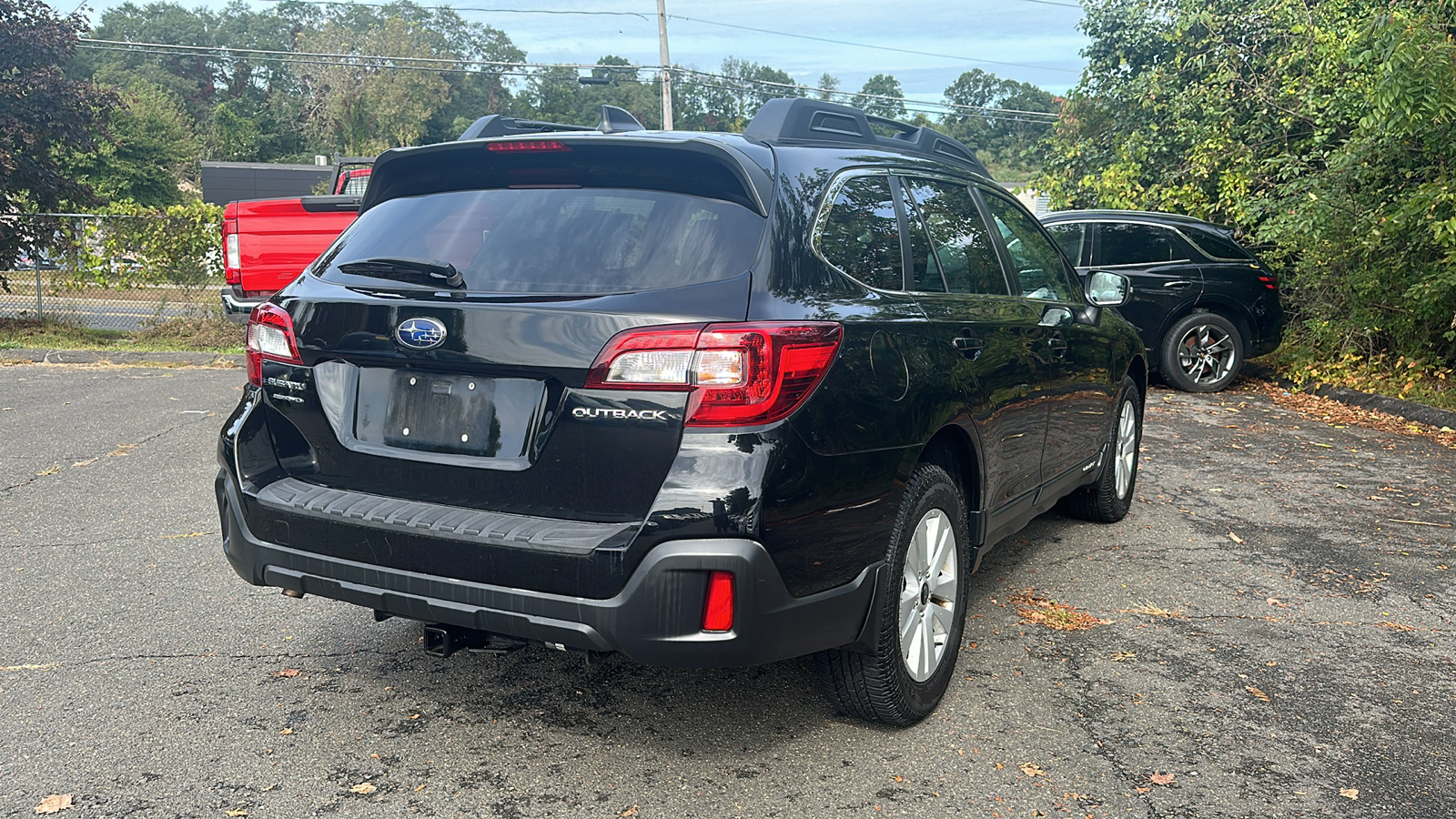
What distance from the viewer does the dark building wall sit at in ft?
200

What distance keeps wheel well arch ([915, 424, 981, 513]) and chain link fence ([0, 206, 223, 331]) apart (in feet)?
40.8

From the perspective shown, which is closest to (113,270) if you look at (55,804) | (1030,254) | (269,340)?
(269,340)

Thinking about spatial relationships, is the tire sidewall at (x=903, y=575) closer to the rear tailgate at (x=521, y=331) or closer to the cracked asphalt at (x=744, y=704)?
the cracked asphalt at (x=744, y=704)

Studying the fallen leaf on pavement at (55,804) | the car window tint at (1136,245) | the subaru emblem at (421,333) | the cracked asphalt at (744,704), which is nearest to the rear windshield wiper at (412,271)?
the subaru emblem at (421,333)

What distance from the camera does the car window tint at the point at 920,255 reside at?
383 centimetres

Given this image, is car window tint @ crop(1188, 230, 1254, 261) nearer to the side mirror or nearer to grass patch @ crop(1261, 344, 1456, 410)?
grass patch @ crop(1261, 344, 1456, 410)

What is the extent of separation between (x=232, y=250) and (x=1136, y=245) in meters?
8.94

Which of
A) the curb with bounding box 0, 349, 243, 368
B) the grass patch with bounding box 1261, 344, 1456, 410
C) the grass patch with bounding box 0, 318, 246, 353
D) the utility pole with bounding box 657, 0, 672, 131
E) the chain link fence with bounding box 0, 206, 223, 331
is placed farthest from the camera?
the utility pole with bounding box 657, 0, 672, 131

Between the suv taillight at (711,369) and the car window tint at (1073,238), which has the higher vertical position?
the car window tint at (1073,238)

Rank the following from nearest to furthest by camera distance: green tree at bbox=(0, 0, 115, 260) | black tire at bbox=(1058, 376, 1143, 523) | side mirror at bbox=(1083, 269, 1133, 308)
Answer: side mirror at bbox=(1083, 269, 1133, 308), black tire at bbox=(1058, 376, 1143, 523), green tree at bbox=(0, 0, 115, 260)

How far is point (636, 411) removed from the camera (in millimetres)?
2906

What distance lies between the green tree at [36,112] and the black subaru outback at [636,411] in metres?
13.4

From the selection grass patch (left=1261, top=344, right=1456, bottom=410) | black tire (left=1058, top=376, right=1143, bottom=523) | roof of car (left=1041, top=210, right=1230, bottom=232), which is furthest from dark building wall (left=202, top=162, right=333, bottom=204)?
black tire (left=1058, top=376, right=1143, bottom=523)

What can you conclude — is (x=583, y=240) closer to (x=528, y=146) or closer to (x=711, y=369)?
(x=528, y=146)
